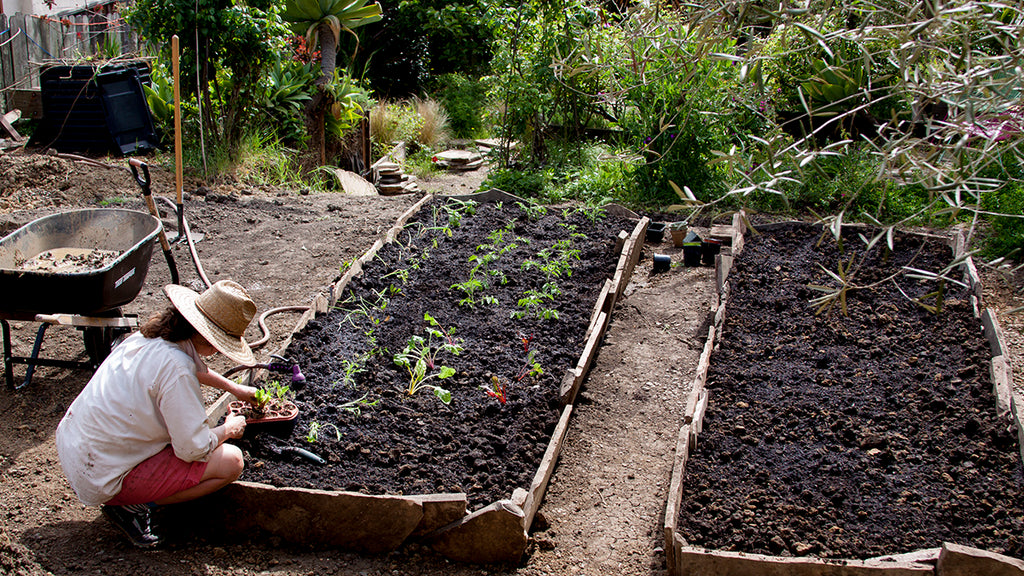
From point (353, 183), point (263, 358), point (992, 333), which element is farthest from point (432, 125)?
point (992, 333)

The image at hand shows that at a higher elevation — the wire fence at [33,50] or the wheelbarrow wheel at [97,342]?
the wire fence at [33,50]

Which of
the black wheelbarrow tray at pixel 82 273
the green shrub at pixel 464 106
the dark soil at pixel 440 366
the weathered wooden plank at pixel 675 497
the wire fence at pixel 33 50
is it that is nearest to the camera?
the weathered wooden plank at pixel 675 497

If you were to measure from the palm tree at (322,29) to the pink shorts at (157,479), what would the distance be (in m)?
7.21

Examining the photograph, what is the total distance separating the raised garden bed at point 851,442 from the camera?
3064mm

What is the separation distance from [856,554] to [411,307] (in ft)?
10.5

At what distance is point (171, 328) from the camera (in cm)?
304

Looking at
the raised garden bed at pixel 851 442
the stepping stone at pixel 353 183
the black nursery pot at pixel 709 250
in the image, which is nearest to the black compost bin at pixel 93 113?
the stepping stone at pixel 353 183

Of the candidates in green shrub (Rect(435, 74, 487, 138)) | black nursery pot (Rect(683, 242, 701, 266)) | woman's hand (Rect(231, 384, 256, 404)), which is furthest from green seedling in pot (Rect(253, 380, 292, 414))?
green shrub (Rect(435, 74, 487, 138))

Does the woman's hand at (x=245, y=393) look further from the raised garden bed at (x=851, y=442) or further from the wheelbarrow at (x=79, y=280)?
the raised garden bed at (x=851, y=442)

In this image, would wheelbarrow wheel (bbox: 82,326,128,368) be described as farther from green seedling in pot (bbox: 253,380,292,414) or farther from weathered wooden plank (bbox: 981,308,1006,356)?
weathered wooden plank (bbox: 981,308,1006,356)

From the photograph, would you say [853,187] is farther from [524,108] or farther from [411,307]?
[411,307]

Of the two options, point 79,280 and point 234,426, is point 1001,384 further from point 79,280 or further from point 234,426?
point 79,280

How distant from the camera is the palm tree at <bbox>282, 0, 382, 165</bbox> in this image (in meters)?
9.83

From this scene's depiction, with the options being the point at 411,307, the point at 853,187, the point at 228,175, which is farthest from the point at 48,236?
the point at 853,187
